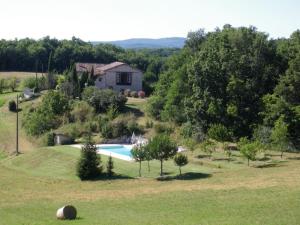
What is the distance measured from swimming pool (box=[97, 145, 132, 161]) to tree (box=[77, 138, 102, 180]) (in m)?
5.85

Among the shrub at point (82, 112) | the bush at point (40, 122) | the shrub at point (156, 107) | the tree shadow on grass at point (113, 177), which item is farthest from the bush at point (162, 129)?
the tree shadow on grass at point (113, 177)

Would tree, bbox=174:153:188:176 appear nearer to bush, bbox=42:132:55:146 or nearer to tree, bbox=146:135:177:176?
tree, bbox=146:135:177:176

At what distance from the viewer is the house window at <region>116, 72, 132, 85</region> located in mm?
79562

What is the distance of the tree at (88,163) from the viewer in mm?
39594

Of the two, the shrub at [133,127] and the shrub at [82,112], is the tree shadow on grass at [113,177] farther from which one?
the shrub at [82,112]

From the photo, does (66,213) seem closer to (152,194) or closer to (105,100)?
(152,194)

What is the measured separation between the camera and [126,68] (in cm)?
7962

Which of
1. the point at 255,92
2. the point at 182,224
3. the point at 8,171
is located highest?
the point at 255,92

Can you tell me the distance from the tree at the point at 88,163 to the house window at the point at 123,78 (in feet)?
132

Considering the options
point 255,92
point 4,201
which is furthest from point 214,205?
point 255,92

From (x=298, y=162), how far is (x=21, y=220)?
952 inches

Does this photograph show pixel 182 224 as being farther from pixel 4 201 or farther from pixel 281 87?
pixel 281 87

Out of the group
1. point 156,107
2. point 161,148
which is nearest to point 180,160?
point 161,148

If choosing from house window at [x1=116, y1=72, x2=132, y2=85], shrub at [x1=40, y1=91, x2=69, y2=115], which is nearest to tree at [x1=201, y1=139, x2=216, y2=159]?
shrub at [x1=40, y1=91, x2=69, y2=115]
